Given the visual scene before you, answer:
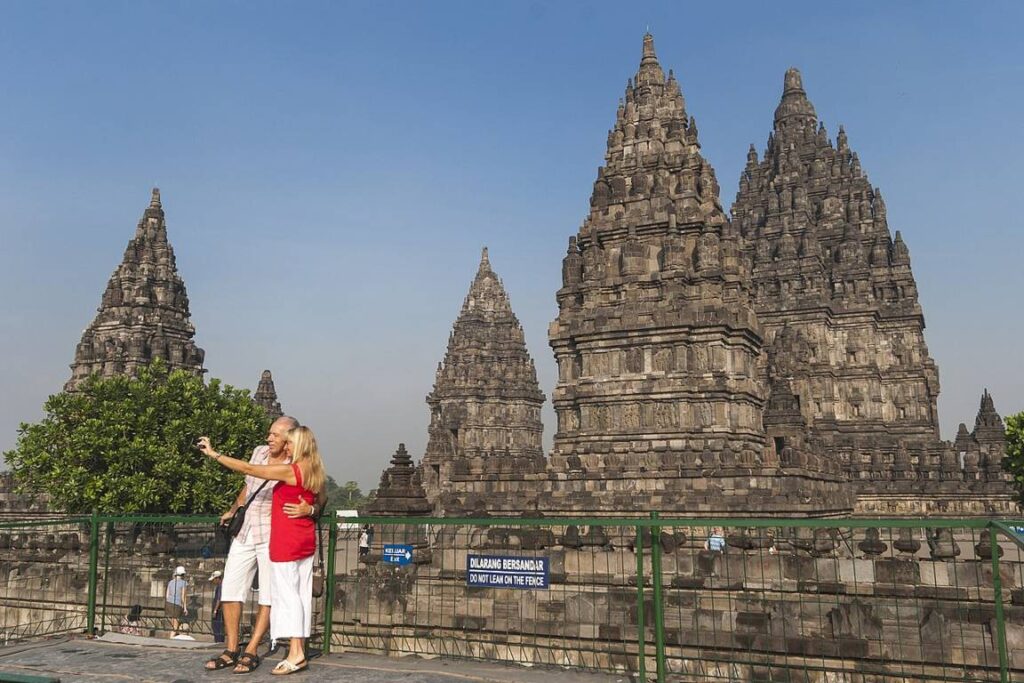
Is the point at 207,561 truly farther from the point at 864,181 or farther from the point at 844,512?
the point at 864,181

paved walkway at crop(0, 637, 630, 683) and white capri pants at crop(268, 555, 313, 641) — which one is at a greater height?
white capri pants at crop(268, 555, 313, 641)

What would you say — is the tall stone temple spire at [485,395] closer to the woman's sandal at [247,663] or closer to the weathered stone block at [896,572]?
the weathered stone block at [896,572]

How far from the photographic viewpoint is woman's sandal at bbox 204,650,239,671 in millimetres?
6961

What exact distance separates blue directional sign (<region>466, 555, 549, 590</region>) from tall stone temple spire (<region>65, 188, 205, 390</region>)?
140 ft

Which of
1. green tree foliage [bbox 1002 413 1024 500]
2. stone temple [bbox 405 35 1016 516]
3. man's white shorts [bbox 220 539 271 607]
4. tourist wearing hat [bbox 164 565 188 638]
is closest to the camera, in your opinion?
man's white shorts [bbox 220 539 271 607]

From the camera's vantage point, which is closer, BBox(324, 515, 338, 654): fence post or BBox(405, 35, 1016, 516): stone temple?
BBox(324, 515, 338, 654): fence post

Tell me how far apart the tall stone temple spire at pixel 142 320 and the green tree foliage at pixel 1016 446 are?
4221 cm

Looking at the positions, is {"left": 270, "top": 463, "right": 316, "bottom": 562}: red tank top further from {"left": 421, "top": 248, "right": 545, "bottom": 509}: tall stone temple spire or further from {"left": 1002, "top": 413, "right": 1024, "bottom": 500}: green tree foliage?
{"left": 421, "top": 248, "right": 545, "bottom": 509}: tall stone temple spire

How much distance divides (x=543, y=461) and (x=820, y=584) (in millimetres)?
15365

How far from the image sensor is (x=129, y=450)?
3022 centimetres

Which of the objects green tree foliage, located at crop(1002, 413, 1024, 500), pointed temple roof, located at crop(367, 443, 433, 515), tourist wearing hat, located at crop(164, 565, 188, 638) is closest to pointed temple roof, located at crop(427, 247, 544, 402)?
green tree foliage, located at crop(1002, 413, 1024, 500)

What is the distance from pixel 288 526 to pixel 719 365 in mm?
22773

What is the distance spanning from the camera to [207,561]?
1567cm

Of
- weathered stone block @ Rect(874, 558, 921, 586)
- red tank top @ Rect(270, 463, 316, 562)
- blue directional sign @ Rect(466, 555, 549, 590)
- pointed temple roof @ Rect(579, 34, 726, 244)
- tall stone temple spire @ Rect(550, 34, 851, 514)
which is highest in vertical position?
pointed temple roof @ Rect(579, 34, 726, 244)
